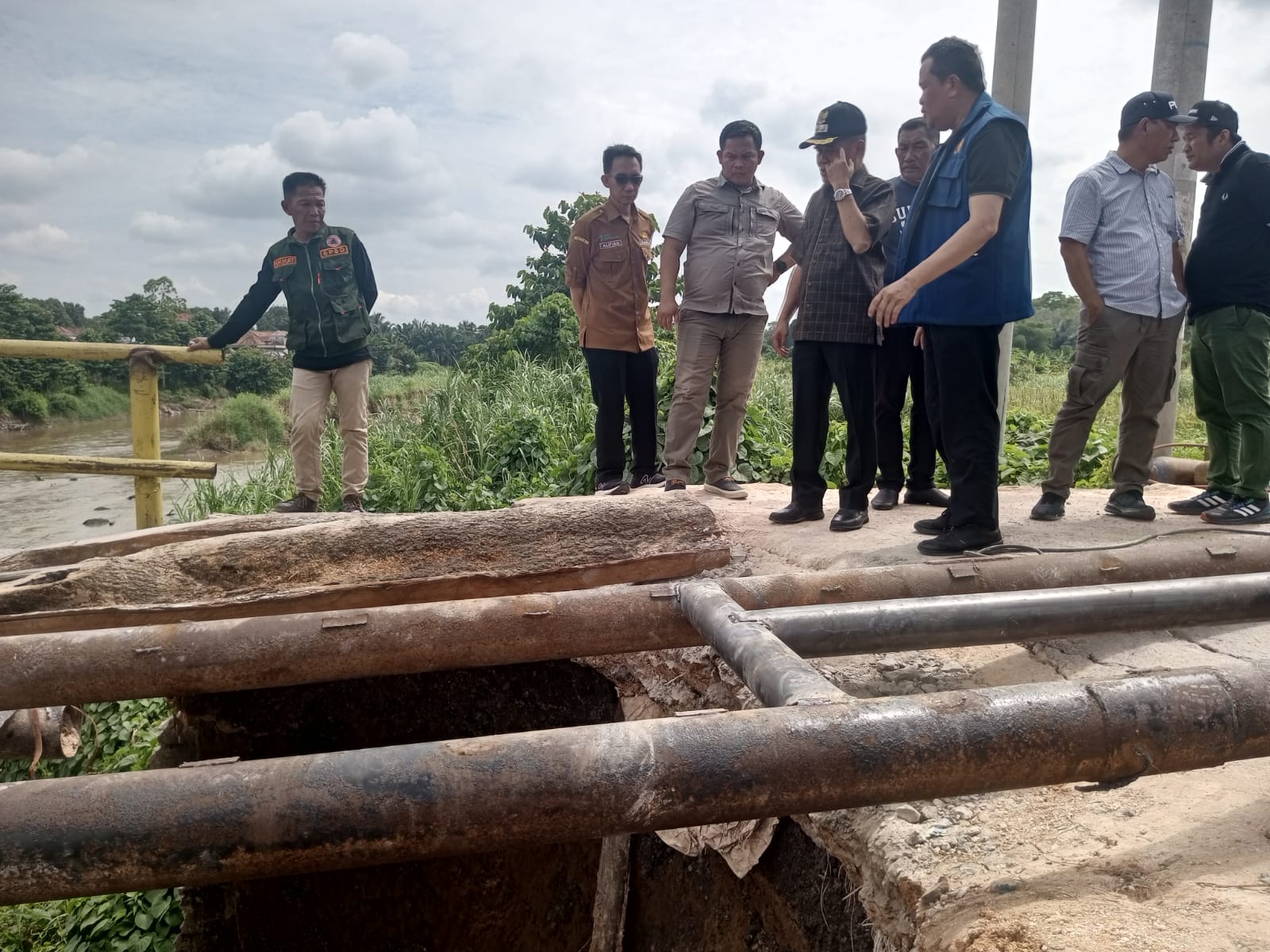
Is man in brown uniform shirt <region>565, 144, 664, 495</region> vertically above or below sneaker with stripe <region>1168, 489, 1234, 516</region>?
above

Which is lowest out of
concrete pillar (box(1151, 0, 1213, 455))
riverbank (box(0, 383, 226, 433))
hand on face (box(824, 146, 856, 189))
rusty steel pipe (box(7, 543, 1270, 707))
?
riverbank (box(0, 383, 226, 433))

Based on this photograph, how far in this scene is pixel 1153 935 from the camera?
1049 mm

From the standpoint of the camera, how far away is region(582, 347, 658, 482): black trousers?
480cm

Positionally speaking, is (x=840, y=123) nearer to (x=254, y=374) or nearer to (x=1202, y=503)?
(x=1202, y=503)

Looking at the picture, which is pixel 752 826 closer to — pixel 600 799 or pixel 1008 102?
pixel 600 799

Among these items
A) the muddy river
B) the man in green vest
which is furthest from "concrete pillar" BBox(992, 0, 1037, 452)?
the muddy river

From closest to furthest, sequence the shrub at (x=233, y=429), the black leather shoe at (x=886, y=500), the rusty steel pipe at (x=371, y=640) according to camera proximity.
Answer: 1. the rusty steel pipe at (x=371, y=640)
2. the black leather shoe at (x=886, y=500)
3. the shrub at (x=233, y=429)

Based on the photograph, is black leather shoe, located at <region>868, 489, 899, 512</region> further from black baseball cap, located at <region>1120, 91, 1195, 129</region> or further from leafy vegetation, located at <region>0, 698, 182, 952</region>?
leafy vegetation, located at <region>0, 698, 182, 952</region>

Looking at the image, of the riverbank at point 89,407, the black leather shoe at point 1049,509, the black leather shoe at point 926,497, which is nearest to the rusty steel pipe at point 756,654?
the black leather shoe at point 1049,509

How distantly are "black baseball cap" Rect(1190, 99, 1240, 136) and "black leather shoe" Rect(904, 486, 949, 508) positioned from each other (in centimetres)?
180

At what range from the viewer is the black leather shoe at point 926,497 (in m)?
4.09

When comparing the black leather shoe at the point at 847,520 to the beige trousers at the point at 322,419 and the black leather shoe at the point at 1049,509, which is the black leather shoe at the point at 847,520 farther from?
the beige trousers at the point at 322,419

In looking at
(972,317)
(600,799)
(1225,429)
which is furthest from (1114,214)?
(600,799)

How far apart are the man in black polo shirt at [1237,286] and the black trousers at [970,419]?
4.40 ft
